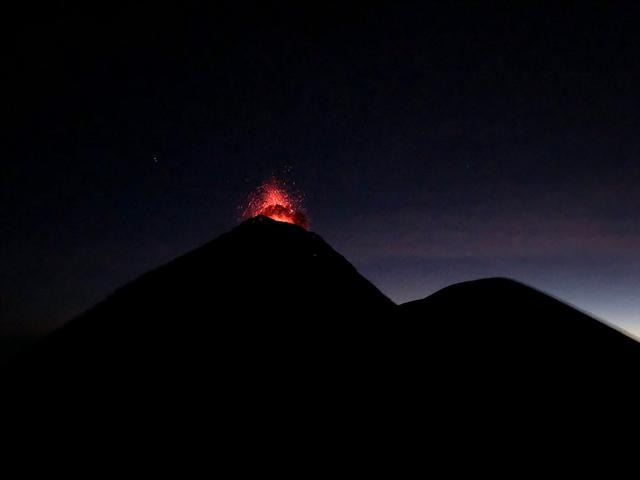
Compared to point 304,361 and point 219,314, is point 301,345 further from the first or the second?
point 219,314

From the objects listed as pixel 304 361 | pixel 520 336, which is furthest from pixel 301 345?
pixel 520 336

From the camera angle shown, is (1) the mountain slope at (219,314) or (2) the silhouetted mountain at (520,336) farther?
(2) the silhouetted mountain at (520,336)

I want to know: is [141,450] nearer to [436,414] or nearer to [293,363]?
[293,363]

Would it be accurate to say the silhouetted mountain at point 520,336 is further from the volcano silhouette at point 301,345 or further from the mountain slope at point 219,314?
the mountain slope at point 219,314

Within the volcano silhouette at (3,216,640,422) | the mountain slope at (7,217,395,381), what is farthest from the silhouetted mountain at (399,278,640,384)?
the mountain slope at (7,217,395,381)

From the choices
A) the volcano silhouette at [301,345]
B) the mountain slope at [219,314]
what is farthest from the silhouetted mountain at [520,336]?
the mountain slope at [219,314]

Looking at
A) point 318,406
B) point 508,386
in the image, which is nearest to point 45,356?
point 318,406
